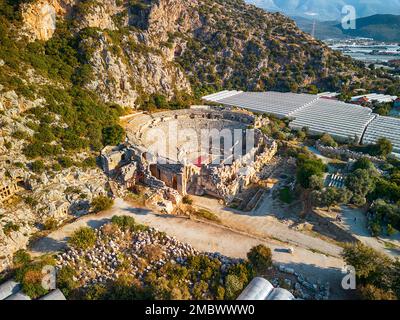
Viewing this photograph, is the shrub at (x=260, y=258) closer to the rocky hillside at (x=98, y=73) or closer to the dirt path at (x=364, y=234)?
the dirt path at (x=364, y=234)

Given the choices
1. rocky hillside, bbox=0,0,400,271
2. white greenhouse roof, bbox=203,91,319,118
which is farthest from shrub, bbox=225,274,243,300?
white greenhouse roof, bbox=203,91,319,118

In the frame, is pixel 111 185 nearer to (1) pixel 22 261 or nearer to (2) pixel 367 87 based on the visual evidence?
(1) pixel 22 261

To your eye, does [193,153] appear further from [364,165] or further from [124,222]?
[124,222]

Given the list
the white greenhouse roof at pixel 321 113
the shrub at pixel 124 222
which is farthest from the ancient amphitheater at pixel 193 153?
the white greenhouse roof at pixel 321 113

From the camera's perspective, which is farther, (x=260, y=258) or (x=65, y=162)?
(x=65, y=162)

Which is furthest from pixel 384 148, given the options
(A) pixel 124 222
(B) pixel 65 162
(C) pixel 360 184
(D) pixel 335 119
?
(B) pixel 65 162

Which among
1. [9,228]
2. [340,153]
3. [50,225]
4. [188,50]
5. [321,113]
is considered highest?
[188,50]
